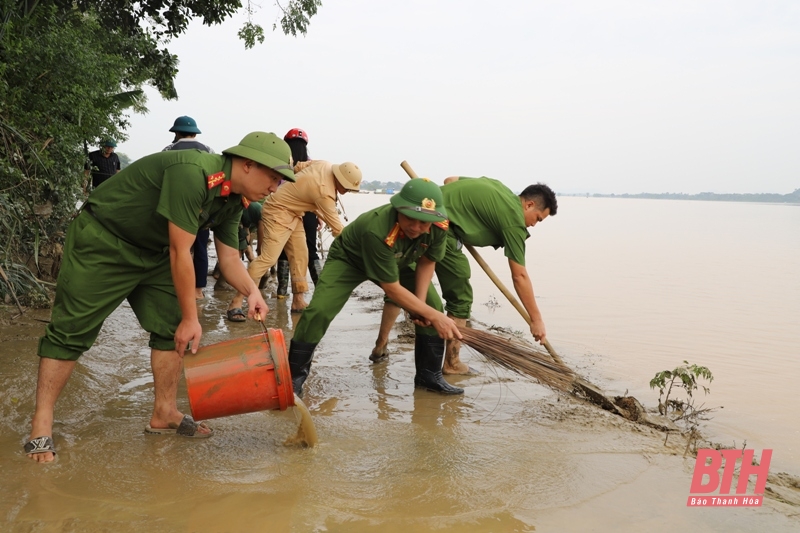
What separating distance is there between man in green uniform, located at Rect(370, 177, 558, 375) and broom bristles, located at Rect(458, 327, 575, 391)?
0.60ft

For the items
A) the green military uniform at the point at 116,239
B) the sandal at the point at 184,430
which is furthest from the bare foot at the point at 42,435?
the sandal at the point at 184,430

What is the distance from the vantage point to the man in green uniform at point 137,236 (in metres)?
2.97

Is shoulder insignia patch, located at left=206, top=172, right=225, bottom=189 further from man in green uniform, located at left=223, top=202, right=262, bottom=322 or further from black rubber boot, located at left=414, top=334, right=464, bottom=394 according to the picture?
man in green uniform, located at left=223, top=202, right=262, bottom=322

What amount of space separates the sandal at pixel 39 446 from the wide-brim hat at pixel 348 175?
3625 mm

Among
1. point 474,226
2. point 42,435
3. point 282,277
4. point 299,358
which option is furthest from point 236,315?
point 42,435

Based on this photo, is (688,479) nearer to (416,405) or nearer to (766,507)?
(766,507)

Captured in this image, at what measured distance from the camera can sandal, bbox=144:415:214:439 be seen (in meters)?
3.50

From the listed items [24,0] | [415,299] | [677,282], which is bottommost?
[415,299]

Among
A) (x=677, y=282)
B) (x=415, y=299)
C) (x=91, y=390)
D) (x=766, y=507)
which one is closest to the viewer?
(x=766, y=507)

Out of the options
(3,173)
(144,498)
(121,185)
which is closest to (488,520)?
(144,498)

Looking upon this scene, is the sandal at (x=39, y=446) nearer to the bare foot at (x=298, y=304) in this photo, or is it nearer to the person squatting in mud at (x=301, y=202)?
the person squatting in mud at (x=301, y=202)

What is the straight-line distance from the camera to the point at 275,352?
3195 mm

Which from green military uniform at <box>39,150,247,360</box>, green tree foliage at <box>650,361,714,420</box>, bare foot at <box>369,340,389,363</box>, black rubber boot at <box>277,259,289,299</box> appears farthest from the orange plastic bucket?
black rubber boot at <box>277,259,289,299</box>

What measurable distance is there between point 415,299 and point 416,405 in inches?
33.4
